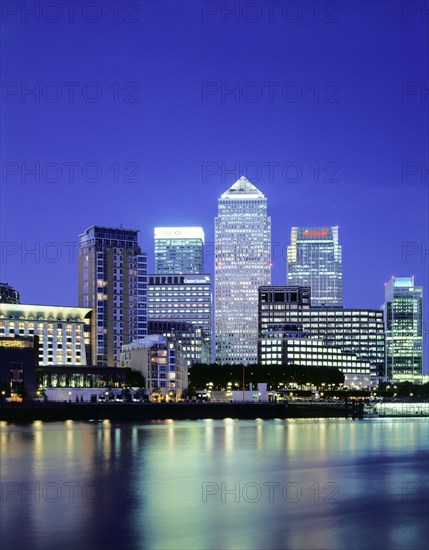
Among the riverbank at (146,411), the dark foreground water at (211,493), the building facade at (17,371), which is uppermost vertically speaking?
the building facade at (17,371)

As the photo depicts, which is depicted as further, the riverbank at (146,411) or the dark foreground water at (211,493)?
the riverbank at (146,411)

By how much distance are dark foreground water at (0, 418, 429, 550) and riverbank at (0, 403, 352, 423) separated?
54967mm

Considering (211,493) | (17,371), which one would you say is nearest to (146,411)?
(17,371)

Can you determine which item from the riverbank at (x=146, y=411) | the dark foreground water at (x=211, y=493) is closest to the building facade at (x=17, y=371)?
the riverbank at (x=146, y=411)

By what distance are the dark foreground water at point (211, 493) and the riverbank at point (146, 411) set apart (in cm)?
5497

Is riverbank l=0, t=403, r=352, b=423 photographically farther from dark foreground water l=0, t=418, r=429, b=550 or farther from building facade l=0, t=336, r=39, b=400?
dark foreground water l=0, t=418, r=429, b=550

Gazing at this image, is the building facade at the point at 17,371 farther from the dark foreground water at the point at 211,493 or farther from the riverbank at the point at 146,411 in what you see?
the dark foreground water at the point at 211,493

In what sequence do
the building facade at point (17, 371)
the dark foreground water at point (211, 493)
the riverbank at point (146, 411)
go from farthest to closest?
the building facade at point (17, 371) → the riverbank at point (146, 411) → the dark foreground water at point (211, 493)

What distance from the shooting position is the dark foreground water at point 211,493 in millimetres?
43594

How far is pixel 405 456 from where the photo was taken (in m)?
86.6

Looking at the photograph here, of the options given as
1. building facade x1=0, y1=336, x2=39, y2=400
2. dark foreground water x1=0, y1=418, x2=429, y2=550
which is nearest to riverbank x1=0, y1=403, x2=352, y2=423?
building facade x1=0, y1=336, x2=39, y2=400

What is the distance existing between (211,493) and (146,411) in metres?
108

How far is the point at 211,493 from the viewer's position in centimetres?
5881

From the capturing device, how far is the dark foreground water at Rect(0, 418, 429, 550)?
1716 inches
